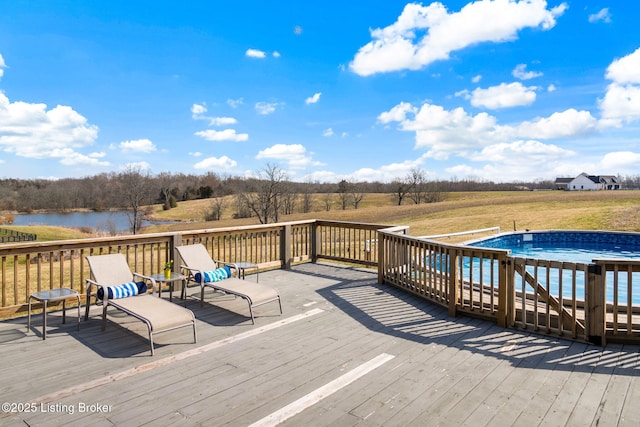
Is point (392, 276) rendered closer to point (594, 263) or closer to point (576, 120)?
point (594, 263)

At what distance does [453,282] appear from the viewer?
16.8ft

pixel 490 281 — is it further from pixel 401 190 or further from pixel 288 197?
pixel 401 190

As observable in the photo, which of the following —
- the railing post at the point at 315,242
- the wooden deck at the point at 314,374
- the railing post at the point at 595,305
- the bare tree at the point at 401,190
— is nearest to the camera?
the wooden deck at the point at 314,374

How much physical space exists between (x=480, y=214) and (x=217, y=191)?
4266 cm

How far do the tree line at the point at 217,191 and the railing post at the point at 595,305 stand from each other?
Answer: 113 ft

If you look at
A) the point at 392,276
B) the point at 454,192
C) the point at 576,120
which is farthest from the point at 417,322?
the point at 454,192

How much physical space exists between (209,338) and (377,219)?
103 ft

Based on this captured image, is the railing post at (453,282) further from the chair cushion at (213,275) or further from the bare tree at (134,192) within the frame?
the bare tree at (134,192)

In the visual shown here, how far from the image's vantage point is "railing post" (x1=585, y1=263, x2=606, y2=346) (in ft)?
13.1

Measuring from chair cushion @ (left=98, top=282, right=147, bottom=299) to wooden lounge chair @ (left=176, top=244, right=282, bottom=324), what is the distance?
2.58ft

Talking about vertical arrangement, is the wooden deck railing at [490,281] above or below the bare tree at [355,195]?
below

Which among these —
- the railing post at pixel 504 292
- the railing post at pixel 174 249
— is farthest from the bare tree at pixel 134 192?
the railing post at pixel 504 292

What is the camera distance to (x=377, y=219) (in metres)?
35.0

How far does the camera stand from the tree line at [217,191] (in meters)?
38.7
